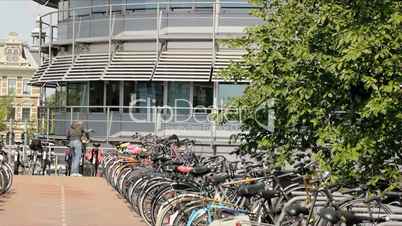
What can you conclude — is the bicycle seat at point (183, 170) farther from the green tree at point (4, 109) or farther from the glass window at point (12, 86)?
the glass window at point (12, 86)

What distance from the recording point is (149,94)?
27.5 m

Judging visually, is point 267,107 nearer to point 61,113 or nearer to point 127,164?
point 127,164

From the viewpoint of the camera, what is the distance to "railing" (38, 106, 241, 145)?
2425cm

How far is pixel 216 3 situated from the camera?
87.1ft

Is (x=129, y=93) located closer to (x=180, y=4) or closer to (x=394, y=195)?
(x=180, y=4)

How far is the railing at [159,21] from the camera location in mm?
26531

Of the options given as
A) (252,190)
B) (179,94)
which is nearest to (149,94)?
(179,94)

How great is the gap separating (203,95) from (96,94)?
14.0 ft

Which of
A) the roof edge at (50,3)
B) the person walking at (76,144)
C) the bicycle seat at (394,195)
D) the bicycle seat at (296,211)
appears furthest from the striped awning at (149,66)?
the bicycle seat at (296,211)

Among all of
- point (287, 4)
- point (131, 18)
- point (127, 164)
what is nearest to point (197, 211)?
point (287, 4)

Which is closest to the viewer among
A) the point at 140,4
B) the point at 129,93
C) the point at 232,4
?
the point at 232,4

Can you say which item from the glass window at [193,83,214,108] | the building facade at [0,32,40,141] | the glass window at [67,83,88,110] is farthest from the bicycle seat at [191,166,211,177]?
the building facade at [0,32,40,141]

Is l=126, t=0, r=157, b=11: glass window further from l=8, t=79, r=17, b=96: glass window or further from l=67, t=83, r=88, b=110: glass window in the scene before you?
l=8, t=79, r=17, b=96: glass window

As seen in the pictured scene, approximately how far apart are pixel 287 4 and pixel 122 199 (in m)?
6.61
